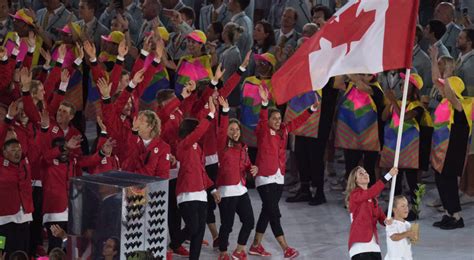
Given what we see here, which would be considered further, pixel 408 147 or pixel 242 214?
pixel 408 147

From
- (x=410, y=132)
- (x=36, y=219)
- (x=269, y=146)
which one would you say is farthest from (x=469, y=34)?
(x=36, y=219)

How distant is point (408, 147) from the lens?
627 inches

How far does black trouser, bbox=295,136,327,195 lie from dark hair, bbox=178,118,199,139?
11.2ft

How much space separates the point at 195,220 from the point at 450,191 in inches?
→ 149

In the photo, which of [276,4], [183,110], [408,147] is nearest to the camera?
[183,110]

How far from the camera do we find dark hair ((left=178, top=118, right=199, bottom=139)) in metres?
13.6

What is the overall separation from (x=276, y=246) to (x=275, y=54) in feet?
10.9

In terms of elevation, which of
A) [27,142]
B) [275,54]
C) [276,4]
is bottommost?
[27,142]

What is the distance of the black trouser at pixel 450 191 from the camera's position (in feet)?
51.2

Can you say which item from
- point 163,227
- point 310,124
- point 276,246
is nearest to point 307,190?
point 310,124

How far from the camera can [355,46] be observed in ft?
38.6

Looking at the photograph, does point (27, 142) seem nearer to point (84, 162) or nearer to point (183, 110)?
point (84, 162)

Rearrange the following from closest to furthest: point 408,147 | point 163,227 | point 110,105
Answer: point 163,227, point 110,105, point 408,147

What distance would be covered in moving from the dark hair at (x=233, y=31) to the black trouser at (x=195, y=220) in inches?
169
